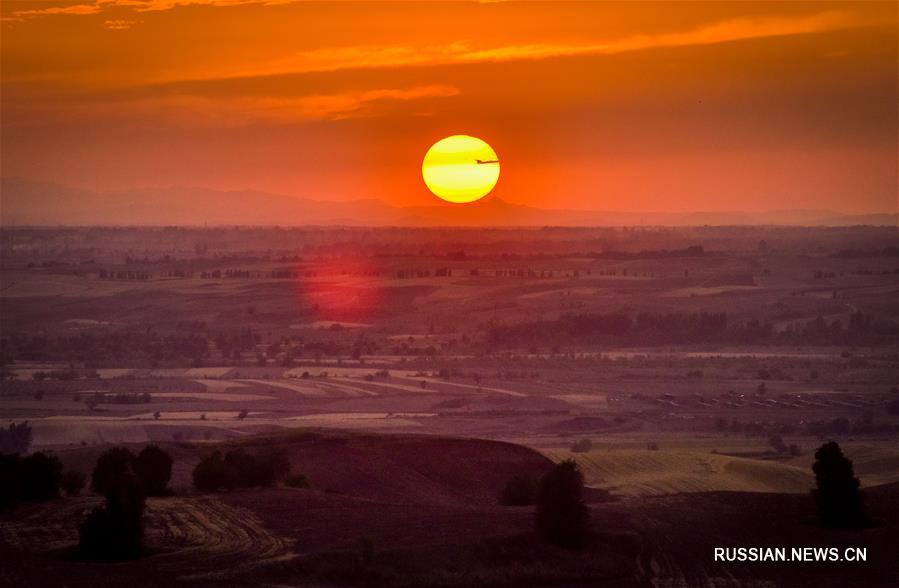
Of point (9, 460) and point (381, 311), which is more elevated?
point (381, 311)

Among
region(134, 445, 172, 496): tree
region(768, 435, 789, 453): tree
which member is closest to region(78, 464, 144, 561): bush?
region(134, 445, 172, 496): tree

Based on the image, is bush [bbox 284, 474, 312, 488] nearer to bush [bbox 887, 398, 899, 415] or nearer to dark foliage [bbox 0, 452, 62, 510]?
→ dark foliage [bbox 0, 452, 62, 510]

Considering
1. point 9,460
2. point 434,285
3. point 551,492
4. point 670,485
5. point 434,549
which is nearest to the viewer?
point 434,549

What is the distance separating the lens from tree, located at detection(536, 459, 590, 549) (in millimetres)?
28562

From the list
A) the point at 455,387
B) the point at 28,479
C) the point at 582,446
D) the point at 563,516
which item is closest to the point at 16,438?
the point at 582,446

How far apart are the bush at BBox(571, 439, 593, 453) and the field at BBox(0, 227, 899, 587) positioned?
0.80 meters

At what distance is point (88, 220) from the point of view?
604 ft

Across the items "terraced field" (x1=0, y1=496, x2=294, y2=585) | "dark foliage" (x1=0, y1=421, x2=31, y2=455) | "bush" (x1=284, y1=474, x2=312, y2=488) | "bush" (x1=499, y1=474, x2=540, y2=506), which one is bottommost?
"terraced field" (x1=0, y1=496, x2=294, y2=585)

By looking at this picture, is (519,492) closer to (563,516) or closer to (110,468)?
(563,516)

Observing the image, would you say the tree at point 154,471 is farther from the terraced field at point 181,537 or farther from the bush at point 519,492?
the bush at point 519,492

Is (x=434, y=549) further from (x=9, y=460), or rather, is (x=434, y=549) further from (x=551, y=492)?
(x=9, y=460)

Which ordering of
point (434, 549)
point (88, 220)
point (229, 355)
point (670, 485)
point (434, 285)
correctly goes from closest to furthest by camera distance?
point (434, 549)
point (670, 485)
point (229, 355)
point (434, 285)
point (88, 220)

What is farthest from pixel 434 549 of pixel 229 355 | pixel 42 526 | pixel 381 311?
pixel 381 311

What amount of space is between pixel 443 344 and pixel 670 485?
208 feet
